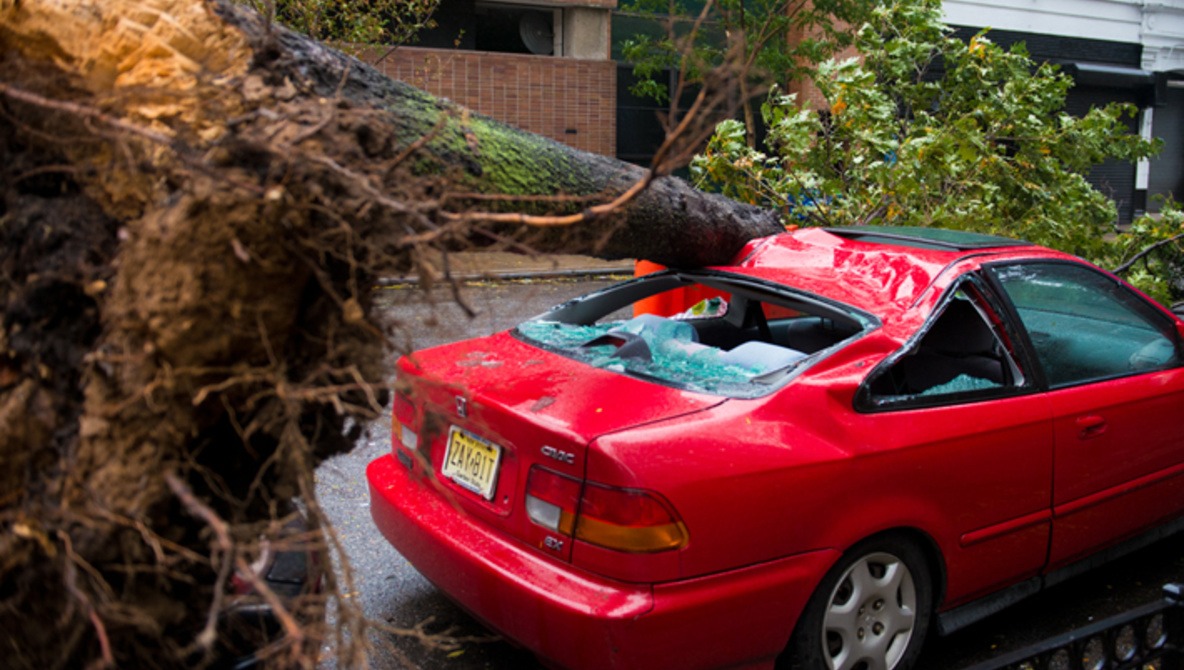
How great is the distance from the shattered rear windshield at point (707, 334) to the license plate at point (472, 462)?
0.52 m

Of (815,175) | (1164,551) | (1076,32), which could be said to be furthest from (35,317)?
(1076,32)

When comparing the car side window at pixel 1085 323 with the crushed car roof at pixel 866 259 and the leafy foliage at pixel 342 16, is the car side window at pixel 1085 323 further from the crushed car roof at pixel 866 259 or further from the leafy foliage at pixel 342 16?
the leafy foliage at pixel 342 16

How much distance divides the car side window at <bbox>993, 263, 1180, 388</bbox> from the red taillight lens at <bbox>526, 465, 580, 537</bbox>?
6.59 ft

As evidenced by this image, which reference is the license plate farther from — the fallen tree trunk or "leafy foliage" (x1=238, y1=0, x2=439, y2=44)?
"leafy foliage" (x1=238, y1=0, x2=439, y2=44)

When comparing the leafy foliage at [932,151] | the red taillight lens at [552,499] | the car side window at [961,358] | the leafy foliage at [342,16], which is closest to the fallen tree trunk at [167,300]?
the red taillight lens at [552,499]

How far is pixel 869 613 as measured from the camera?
307 centimetres

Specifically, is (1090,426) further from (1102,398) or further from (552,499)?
(552,499)

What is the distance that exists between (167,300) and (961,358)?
3223mm

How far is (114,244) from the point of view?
78.4 inches

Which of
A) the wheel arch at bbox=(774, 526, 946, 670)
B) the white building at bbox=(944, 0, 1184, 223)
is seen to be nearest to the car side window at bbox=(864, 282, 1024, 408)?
the wheel arch at bbox=(774, 526, 946, 670)

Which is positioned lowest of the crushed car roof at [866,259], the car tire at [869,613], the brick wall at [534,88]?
the car tire at [869,613]

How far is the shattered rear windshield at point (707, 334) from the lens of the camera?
3.24 m

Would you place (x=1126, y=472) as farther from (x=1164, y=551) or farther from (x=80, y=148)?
(x=80, y=148)

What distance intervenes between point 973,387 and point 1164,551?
1.80m
